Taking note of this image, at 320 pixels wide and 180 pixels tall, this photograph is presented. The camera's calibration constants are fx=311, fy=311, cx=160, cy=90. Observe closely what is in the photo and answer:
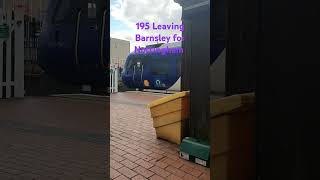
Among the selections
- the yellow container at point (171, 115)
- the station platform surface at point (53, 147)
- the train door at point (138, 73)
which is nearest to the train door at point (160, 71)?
the train door at point (138, 73)

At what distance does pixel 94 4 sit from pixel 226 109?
1003 millimetres

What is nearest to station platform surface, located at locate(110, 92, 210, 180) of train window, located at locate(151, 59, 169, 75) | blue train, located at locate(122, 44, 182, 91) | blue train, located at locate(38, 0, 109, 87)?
blue train, located at locate(38, 0, 109, 87)

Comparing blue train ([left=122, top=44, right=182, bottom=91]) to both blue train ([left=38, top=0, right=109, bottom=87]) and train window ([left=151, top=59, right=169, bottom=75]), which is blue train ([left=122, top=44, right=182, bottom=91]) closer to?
train window ([left=151, top=59, right=169, bottom=75])

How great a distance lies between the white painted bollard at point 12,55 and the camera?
8.89 meters

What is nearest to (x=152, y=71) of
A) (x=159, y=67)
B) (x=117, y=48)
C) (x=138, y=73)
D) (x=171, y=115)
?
(x=159, y=67)

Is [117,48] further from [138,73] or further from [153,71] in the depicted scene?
[138,73]

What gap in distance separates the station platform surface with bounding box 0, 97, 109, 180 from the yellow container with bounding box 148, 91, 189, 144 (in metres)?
0.68

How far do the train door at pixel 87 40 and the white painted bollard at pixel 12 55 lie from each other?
8252 millimetres

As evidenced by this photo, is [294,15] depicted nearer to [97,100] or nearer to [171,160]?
[171,160]

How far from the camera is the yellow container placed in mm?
3316

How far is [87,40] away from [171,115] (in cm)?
203

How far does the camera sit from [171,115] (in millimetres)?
3465

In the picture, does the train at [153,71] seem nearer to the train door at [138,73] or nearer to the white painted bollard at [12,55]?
the train door at [138,73]

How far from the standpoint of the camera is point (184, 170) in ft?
8.75
